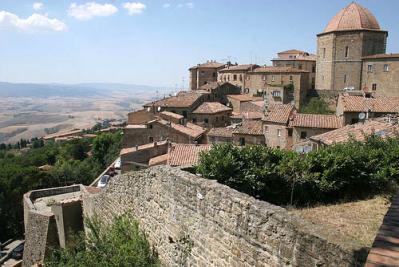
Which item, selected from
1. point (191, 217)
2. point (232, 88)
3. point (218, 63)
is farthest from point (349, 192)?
point (218, 63)

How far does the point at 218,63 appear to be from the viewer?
3155 inches

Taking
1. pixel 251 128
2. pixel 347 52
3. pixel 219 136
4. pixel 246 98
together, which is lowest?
pixel 219 136

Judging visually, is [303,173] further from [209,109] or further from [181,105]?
[181,105]

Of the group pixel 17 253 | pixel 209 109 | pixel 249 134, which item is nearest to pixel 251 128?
pixel 249 134

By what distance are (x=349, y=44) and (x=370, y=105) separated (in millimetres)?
19759

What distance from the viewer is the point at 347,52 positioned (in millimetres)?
47281

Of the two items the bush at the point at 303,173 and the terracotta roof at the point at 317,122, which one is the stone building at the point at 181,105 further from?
the bush at the point at 303,173

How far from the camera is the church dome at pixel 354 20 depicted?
46750 millimetres

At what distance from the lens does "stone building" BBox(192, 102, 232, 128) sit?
4728cm

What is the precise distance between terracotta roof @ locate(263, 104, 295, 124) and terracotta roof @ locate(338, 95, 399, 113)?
186 inches

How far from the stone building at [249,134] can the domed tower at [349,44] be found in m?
18.2

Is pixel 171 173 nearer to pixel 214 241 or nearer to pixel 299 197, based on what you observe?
pixel 214 241

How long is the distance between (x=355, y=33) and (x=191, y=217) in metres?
46.2

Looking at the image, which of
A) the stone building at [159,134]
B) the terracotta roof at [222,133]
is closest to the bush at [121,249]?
the terracotta roof at [222,133]
